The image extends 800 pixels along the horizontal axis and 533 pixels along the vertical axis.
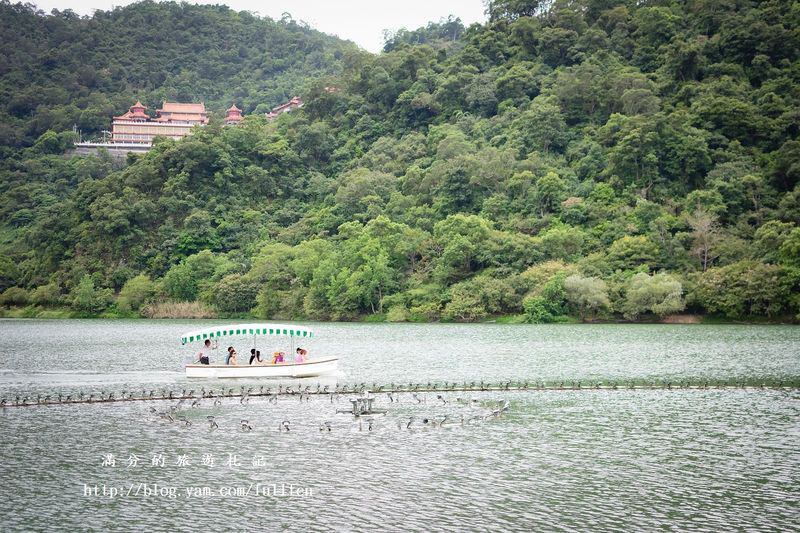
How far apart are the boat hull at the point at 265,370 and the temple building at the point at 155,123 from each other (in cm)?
12008

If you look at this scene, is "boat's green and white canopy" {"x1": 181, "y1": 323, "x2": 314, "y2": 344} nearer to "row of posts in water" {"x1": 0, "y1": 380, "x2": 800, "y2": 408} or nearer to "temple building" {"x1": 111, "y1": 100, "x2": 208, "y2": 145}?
"row of posts in water" {"x1": 0, "y1": 380, "x2": 800, "y2": 408}

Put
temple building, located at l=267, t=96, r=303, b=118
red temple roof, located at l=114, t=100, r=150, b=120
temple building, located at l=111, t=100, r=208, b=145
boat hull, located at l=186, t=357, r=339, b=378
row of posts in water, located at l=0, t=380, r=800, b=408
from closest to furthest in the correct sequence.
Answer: row of posts in water, located at l=0, t=380, r=800, b=408
boat hull, located at l=186, t=357, r=339, b=378
temple building, located at l=111, t=100, r=208, b=145
red temple roof, located at l=114, t=100, r=150, b=120
temple building, located at l=267, t=96, r=303, b=118

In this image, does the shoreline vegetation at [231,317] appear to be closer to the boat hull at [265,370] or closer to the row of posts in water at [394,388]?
the row of posts in water at [394,388]

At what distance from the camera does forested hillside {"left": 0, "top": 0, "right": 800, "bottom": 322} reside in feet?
274

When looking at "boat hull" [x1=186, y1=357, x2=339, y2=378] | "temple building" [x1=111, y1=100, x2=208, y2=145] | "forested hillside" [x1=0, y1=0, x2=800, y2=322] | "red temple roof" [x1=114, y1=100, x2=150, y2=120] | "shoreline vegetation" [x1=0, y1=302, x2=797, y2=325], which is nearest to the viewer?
"boat hull" [x1=186, y1=357, x2=339, y2=378]

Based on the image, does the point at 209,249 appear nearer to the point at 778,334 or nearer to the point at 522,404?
the point at 778,334

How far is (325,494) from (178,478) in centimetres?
418

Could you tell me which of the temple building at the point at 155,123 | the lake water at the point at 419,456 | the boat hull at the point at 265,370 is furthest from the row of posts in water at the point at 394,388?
the temple building at the point at 155,123

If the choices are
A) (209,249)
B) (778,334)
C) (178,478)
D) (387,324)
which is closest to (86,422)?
(178,478)

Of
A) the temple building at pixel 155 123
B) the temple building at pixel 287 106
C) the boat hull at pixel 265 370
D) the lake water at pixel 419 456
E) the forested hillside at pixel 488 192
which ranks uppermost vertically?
the temple building at pixel 287 106

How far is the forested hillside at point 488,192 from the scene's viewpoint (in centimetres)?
8362

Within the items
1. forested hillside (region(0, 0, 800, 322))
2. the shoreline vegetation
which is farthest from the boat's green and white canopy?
the shoreline vegetation

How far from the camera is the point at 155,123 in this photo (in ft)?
547

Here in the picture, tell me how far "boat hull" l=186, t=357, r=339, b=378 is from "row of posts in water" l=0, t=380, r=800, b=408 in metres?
2.36
